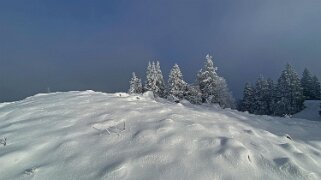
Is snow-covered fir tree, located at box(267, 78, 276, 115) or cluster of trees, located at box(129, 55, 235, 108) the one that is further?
→ snow-covered fir tree, located at box(267, 78, 276, 115)

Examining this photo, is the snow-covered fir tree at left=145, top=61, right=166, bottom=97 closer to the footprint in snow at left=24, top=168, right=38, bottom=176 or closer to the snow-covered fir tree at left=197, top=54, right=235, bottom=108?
the snow-covered fir tree at left=197, top=54, right=235, bottom=108

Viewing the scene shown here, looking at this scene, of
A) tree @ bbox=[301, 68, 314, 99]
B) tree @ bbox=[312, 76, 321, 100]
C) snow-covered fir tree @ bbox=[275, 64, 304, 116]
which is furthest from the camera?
tree @ bbox=[301, 68, 314, 99]

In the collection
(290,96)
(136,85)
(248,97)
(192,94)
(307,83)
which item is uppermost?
(307,83)

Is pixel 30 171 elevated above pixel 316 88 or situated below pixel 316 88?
below

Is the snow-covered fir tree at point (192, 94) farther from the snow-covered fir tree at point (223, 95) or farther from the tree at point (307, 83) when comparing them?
the tree at point (307, 83)

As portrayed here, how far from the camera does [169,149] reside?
6371 millimetres

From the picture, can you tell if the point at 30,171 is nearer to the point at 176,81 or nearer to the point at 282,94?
the point at 176,81

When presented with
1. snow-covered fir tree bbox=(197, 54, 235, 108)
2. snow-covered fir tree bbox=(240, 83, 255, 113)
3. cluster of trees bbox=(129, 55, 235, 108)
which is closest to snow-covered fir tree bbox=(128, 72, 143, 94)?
cluster of trees bbox=(129, 55, 235, 108)

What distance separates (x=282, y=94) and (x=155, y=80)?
25.4 m

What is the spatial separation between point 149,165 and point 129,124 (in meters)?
2.29

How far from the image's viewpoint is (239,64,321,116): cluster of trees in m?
61.0

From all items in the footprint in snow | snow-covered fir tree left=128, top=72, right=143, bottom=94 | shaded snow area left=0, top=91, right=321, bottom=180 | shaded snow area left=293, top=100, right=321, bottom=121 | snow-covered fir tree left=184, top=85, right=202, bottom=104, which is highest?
snow-covered fir tree left=128, top=72, right=143, bottom=94

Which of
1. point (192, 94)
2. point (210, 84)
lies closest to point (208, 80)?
point (210, 84)

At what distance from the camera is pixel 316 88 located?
71.1 meters
